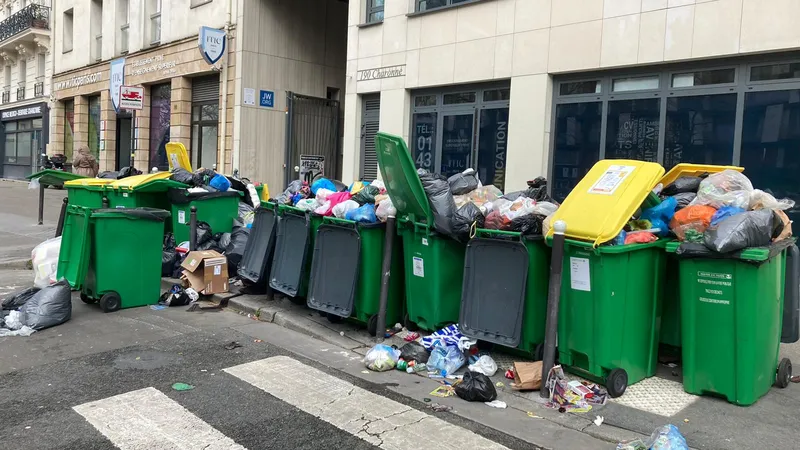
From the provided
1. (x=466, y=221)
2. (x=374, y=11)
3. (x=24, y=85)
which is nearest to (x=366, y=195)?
(x=466, y=221)

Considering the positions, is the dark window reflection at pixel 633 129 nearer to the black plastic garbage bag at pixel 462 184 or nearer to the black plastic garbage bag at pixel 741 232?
the black plastic garbage bag at pixel 462 184

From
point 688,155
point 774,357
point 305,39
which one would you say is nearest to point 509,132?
point 688,155

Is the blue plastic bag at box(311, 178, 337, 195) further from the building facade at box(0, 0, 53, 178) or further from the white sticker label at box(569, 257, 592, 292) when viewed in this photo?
the building facade at box(0, 0, 53, 178)

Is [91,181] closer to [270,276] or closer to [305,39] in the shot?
[270,276]

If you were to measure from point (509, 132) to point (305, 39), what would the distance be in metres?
8.82

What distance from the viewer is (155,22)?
A: 1959 cm

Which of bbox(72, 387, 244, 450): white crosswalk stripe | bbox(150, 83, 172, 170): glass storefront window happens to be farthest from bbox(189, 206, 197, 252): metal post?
bbox(150, 83, 172, 170): glass storefront window

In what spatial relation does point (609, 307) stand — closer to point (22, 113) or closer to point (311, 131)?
point (311, 131)

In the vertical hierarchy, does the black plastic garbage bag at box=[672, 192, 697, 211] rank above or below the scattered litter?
above

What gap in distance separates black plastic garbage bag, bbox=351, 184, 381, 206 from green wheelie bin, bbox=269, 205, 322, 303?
44 cm

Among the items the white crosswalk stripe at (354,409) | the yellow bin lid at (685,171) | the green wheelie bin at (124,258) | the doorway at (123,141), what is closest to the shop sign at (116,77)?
the doorway at (123,141)

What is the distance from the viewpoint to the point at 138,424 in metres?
3.96

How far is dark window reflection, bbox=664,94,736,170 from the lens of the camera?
779 centimetres

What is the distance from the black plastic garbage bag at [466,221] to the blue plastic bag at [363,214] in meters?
1.00
